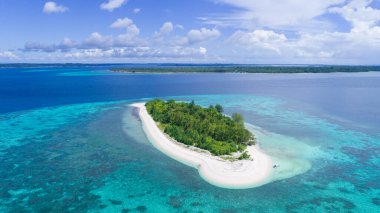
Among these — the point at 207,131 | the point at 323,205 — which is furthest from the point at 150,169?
the point at 323,205

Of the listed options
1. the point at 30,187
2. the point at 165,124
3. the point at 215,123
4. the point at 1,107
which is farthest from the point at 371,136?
the point at 1,107

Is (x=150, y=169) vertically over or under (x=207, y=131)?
under

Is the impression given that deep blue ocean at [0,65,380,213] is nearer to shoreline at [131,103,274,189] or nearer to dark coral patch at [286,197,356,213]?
dark coral patch at [286,197,356,213]

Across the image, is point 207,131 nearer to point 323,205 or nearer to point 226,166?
point 226,166

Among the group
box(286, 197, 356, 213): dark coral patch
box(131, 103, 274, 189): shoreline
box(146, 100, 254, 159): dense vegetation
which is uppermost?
box(146, 100, 254, 159): dense vegetation

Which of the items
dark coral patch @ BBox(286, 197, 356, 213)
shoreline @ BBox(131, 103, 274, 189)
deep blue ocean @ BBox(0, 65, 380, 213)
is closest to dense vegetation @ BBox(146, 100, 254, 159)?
shoreline @ BBox(131, 103, 274, 189)

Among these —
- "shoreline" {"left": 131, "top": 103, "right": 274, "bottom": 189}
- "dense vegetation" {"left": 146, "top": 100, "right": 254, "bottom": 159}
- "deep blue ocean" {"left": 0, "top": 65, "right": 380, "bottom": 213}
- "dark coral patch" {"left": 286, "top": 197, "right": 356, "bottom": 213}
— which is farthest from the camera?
"dense vegetation" {"left": 146, "top": 100, "right": 254, "bottom": 159}

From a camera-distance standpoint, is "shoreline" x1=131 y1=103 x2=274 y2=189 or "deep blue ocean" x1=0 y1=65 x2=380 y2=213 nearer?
"deep blue ocean" x1=0 y1=65 x2=380 y2=213
